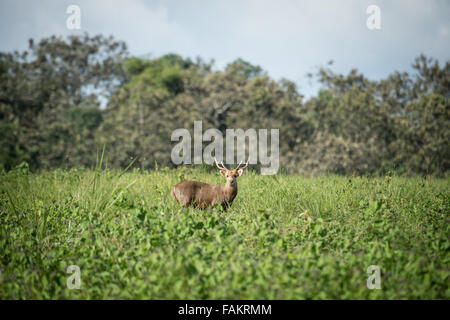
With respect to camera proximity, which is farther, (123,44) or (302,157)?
(123,44)

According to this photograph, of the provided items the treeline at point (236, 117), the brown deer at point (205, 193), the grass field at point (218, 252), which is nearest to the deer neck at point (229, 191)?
the brown deer at point (205, 193)

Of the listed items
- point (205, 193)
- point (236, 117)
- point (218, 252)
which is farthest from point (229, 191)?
point (236, 117)

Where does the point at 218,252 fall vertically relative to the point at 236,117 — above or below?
below

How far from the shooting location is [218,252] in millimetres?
4355

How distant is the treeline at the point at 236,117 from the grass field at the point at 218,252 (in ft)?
43.7

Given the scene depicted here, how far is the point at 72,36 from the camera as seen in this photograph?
94.6 ft

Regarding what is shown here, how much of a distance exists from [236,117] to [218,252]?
18.0 metres

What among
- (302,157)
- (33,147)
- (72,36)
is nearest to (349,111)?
(302,157)

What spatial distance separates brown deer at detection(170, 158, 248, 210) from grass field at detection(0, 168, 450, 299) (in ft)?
1.96

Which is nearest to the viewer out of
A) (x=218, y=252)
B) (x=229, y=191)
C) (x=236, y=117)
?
(x=218, y=252)

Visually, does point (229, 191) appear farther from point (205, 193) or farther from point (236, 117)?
point (236, 117)

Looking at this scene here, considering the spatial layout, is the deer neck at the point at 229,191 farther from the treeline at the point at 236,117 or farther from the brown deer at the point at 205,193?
the treeline at the point at 236,117

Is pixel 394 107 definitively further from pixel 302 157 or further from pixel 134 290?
pixel 134 290
